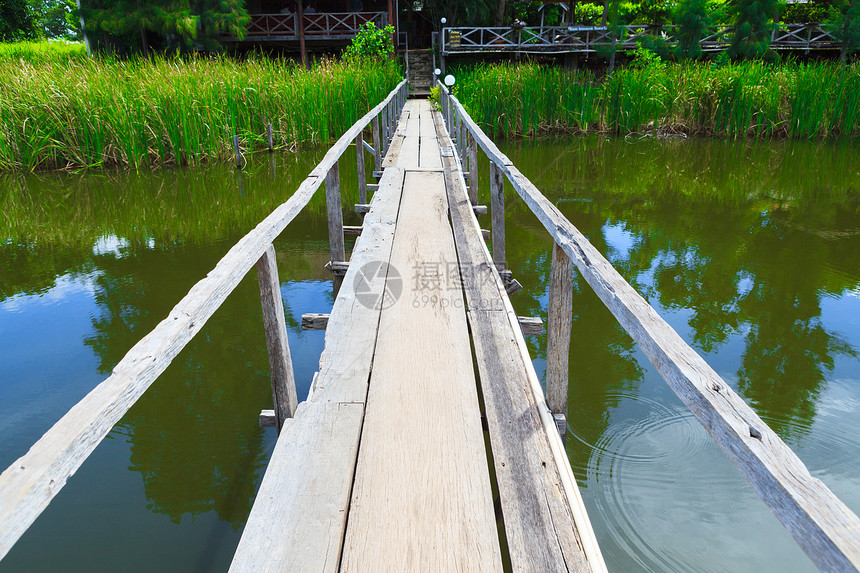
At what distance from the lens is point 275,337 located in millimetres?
A: 2205

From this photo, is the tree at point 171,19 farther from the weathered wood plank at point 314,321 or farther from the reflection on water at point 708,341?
the weathered wood plank at point 314,321

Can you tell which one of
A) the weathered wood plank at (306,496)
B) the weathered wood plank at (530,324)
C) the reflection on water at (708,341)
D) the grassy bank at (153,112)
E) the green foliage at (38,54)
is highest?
the green foliage at (38,54)

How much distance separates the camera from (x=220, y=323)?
4.06m

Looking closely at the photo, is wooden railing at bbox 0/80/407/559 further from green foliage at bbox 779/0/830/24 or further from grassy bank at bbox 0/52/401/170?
green foliage at bbox 779/0/830/24

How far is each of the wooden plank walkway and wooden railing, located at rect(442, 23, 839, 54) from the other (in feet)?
52.8

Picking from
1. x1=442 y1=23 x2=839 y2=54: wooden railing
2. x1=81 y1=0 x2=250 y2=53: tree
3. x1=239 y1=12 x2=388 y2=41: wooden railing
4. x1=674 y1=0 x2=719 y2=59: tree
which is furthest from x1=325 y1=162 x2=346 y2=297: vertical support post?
x1=239 y1=12 x2=388 y2=41: wooden railing

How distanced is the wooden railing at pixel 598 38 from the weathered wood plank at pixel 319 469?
16433 millimetres

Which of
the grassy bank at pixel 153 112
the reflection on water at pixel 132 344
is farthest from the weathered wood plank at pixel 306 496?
the grassy bank at pixel 153 112

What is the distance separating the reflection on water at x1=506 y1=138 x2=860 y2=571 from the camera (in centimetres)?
226

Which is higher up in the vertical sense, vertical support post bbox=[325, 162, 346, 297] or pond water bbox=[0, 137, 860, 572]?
vertical support post bbox=[325, 162, 346, 297]

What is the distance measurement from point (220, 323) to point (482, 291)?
6.69ft

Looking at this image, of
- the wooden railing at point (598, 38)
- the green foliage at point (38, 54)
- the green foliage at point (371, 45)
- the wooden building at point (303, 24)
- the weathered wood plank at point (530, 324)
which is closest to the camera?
the weathered wood plank at point (530, 324)

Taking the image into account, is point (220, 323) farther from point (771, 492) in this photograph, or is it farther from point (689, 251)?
point (689, 251)

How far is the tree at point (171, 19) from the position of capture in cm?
1545
